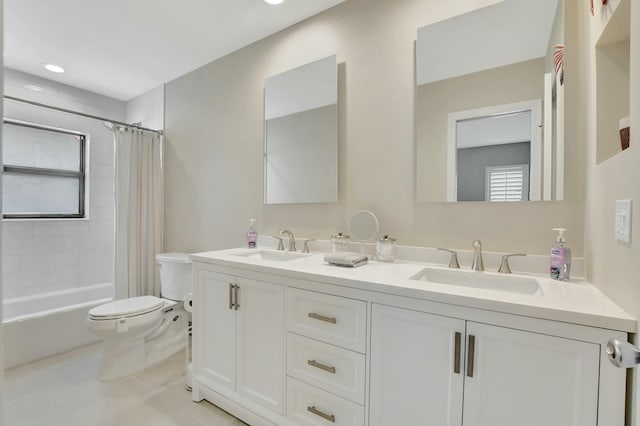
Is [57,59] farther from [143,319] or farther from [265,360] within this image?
[265,360]

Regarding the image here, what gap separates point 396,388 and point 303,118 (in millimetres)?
1655

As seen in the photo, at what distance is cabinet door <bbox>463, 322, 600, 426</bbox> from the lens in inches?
32.9

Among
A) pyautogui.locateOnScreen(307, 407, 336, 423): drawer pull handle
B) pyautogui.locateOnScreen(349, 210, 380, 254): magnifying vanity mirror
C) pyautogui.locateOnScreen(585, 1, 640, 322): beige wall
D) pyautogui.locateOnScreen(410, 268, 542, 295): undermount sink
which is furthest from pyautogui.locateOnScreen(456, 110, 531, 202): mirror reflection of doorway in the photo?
pyautogui.locateOnScreen(307, 407, 336, 423): drawer pull handle

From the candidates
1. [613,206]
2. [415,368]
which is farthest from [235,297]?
[613,206]

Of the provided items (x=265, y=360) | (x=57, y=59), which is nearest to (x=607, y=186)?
(x=265, y=360)

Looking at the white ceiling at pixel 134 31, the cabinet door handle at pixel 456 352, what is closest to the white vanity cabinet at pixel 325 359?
the cabinet door handle at pixel 456 352

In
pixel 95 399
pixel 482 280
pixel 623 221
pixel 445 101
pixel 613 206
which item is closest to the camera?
pixel 623 221

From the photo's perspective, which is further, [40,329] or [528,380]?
[40,329]

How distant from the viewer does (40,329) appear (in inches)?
90.7

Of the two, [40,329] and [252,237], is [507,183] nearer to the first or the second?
[252,237]

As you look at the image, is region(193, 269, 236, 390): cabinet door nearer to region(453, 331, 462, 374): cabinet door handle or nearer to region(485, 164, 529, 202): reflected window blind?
region(453, 331, 462, 374): cabinet door handle

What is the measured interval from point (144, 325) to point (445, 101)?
2409 mm

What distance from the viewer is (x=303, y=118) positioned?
6.71ft

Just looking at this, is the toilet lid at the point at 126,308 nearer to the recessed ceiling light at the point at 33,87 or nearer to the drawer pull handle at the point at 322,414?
the drawer pull handle at the point at 322,414
